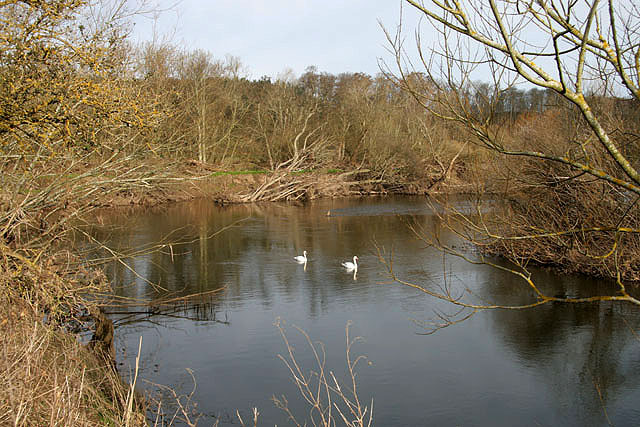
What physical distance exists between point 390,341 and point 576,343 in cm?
259

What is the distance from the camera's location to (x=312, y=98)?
120 feet

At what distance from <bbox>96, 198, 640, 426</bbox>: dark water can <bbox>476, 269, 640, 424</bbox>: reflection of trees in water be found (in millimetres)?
23

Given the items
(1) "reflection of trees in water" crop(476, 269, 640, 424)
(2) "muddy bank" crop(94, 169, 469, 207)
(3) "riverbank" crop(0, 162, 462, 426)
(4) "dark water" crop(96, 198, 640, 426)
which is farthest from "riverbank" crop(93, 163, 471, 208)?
(1) "reflection of trees in water" crop(476, 269, 640, 424)

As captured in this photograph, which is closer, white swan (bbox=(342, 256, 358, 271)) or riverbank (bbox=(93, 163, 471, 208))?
white swan (bbox=(342, 256, 358, 271))

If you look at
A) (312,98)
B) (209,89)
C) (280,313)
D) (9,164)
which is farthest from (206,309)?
(312,98)

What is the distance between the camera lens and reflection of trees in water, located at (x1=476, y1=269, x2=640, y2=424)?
6.64m

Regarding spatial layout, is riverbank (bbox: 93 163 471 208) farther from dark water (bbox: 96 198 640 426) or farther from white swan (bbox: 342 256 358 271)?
white swan (bbox: 342 256 358 271)

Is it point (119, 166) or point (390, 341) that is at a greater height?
point (119, 166)

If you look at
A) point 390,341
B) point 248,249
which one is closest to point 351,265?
point 248,249

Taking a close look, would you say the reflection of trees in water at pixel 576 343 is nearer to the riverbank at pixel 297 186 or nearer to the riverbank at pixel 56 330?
the riverbank at pixel 56 330

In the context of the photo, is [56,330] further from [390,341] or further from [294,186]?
[294,186]

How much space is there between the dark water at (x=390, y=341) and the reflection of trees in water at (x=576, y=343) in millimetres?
23

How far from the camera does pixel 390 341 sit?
812 centimetres

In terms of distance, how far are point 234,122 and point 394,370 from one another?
23550 millimetres
